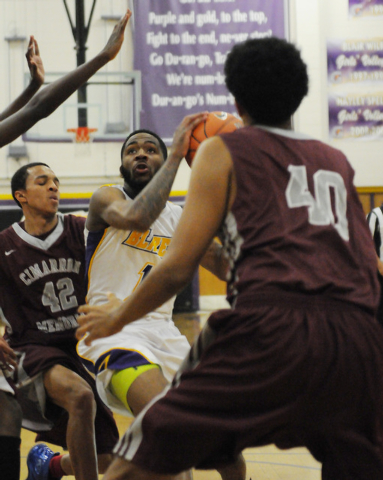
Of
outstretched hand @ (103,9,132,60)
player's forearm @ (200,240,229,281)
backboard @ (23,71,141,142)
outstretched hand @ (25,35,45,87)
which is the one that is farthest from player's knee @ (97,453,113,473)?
backboard @ (23,71,141,142)

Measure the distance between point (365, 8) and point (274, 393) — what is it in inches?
440

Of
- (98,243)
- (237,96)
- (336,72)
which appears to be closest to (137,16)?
(336,72)

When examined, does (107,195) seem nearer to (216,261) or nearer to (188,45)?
(216,261)

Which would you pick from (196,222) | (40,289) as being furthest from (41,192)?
(196,222)

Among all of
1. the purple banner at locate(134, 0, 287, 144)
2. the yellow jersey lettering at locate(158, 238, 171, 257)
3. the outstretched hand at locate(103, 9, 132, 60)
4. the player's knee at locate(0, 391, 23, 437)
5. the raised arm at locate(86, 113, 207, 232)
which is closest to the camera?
the raised arm at locate(86, 113, 207, 232)

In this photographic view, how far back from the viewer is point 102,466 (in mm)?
3605

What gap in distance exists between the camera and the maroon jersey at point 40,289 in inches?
140

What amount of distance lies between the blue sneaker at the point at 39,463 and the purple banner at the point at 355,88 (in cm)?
897

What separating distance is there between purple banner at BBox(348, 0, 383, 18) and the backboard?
400 cm

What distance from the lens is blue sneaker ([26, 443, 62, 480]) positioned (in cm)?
375

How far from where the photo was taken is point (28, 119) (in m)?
2.76

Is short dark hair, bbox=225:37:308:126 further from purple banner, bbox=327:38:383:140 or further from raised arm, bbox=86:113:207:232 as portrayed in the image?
purple banner, bbox=327:38:383:140

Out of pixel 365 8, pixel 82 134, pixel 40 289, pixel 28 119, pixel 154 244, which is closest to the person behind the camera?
pixel 28 119

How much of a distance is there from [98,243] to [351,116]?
9.19m
